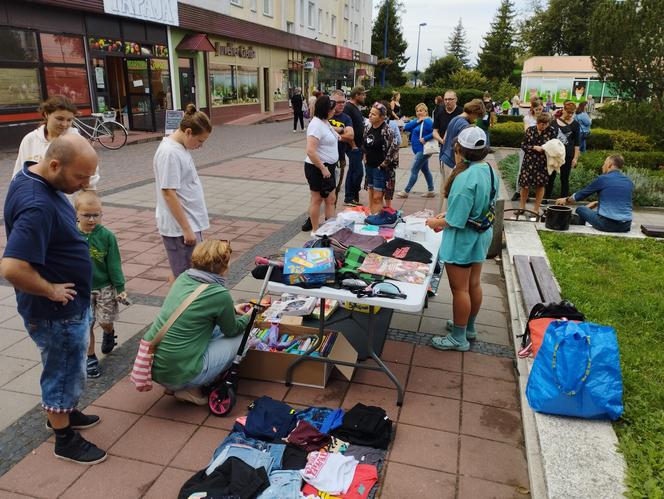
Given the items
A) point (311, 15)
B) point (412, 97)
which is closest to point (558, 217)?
point (412, 97)

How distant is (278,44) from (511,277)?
27.0m

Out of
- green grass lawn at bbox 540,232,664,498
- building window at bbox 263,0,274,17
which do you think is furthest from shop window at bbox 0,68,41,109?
building window at bbox 263,0,274,17

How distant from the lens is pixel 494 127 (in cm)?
1794

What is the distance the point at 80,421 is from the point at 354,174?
631cm

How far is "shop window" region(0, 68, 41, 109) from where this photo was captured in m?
13.5

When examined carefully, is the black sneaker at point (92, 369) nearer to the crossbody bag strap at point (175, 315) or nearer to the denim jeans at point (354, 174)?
the crossbody bag strap at point (175, 315)

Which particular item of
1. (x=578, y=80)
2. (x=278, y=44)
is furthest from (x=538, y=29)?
(x=278, y=44)

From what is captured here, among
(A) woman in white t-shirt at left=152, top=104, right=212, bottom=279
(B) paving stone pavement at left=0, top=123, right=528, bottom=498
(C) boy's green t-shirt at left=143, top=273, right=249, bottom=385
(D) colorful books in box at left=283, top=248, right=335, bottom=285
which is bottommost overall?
(B) paving stone pavement at left=0, top=123, right=528, bottom=498

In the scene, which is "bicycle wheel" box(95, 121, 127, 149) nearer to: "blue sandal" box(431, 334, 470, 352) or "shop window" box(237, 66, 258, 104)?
"shop window" box(237, 66, 258, 104)

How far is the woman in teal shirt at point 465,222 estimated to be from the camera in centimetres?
381

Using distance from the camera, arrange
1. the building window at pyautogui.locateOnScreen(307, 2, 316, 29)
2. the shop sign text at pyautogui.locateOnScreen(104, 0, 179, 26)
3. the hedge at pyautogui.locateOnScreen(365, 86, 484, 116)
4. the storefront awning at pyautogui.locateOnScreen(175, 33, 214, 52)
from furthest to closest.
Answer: the building window at pyautogui.locateOnScreen(307, 2, 316, 29), the hedge at pyautogui.locateOnScreen(365, 86, 484, 116), the storefront awning at pyautogui.locateOnScreen(175, 33, 214, 52), the shop sign text at pyautogui.locateOnScreen(104, 0, 179, 26)

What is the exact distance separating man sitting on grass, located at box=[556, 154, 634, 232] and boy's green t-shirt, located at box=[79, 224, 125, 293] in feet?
19.6

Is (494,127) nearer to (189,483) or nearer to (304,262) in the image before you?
(304,262)

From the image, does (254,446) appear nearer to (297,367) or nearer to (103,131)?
(297,367)
